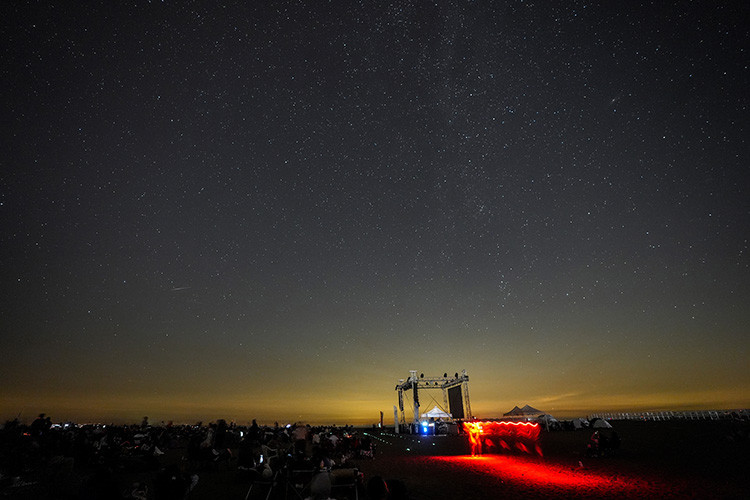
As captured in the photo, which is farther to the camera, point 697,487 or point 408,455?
point 408,455

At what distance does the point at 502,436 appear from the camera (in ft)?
77.0

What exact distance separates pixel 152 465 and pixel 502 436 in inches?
755

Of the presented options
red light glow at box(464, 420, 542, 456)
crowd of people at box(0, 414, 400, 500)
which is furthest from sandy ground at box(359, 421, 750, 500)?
crowd of people at box(0, 414, 400, 500)

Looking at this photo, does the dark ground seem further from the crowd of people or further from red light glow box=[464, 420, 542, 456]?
red light glow box=[464, 420, 542, 456]

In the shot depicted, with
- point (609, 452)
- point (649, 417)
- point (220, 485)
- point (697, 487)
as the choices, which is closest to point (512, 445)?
point (609, 452)

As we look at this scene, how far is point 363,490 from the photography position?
9.88 metres

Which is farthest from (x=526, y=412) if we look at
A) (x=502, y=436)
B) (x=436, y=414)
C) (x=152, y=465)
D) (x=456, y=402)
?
(x=152, y=465)

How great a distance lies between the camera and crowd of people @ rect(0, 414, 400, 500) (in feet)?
24.3

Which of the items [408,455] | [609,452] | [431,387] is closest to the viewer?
[609,452]

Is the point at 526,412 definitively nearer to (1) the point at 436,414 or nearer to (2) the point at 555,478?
(1) the point at 436,414

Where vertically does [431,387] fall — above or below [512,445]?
above

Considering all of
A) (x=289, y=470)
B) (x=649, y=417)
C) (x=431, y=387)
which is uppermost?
(x=431, y=387)

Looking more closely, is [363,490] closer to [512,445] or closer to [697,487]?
[697,487]

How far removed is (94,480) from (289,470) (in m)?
4.06
